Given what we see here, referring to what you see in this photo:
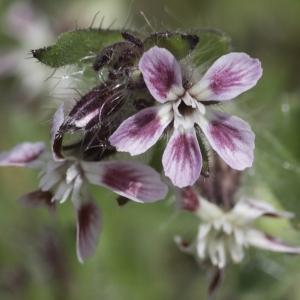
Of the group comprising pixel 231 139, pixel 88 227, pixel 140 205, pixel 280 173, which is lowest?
pixel 140 205

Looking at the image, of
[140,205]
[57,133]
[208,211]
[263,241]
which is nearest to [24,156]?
[57,133]

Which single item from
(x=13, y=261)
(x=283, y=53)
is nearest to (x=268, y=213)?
(x=13, y=261)

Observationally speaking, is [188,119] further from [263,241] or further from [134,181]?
[263,241]

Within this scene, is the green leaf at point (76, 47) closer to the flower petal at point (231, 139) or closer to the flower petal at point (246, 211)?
the flower petal at point (231, 139)

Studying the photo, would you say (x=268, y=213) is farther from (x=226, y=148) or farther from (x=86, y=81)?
(x=86, y=81)

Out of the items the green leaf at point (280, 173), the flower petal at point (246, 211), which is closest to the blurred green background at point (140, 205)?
the green leaf at point (280, 173)

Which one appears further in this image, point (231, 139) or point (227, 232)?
point (227, 232)
